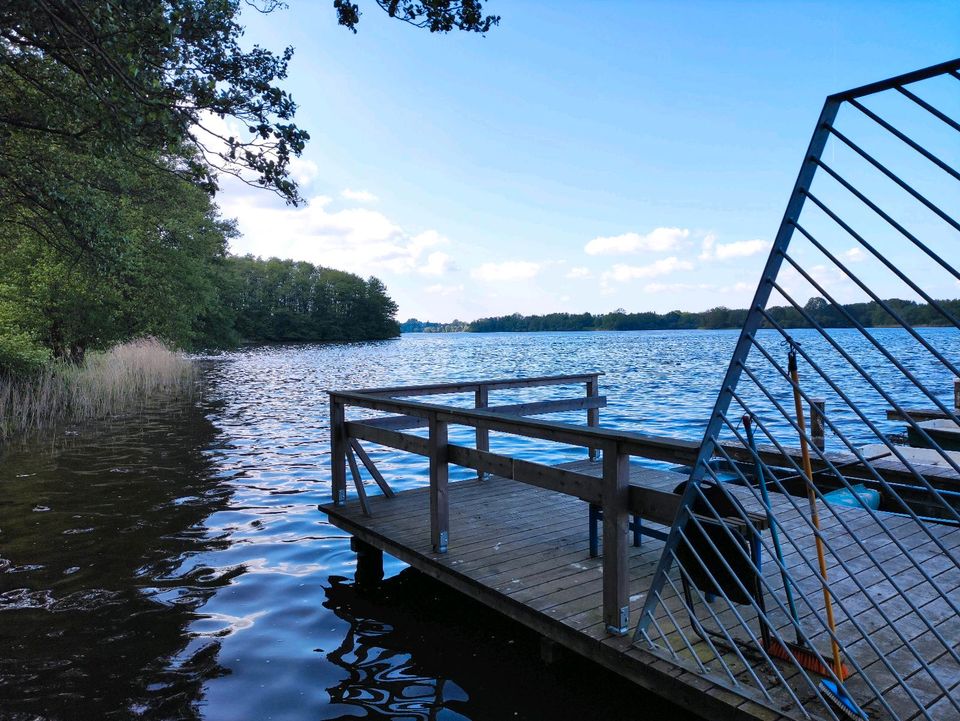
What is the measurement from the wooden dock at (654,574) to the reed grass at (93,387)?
11568 mm

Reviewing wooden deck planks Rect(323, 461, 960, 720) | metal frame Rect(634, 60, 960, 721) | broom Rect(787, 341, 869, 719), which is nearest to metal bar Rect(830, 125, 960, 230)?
metal frame Rect(634, 60, 960, 721)

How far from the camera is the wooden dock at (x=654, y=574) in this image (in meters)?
2.99

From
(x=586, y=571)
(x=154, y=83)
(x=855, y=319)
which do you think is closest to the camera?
(x=855, y=319)

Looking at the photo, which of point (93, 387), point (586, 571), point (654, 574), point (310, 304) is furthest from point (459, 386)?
point (310, 304)

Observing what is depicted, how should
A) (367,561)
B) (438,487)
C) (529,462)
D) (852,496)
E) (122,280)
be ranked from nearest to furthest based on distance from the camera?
(529,462), (438,487), (367,561), (852,496), (122,280)

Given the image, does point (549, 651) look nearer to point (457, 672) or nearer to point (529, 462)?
point (457, 672)

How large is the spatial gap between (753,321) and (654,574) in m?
1.65

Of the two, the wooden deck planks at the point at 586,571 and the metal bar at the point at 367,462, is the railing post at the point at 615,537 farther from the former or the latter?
the metal bar at the point at 367,462

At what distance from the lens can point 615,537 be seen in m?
3.56

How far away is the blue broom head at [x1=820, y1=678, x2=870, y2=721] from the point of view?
268 centimetres

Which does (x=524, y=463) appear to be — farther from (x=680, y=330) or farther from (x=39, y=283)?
(x=680, y=330)

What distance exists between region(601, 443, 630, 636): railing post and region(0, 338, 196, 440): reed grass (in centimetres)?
1392

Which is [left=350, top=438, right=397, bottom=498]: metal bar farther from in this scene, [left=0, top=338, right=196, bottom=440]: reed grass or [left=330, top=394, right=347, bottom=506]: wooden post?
[left=0, top=338, right=196, bottom=440]: reed grass

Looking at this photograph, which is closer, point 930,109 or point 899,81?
point 930,109
